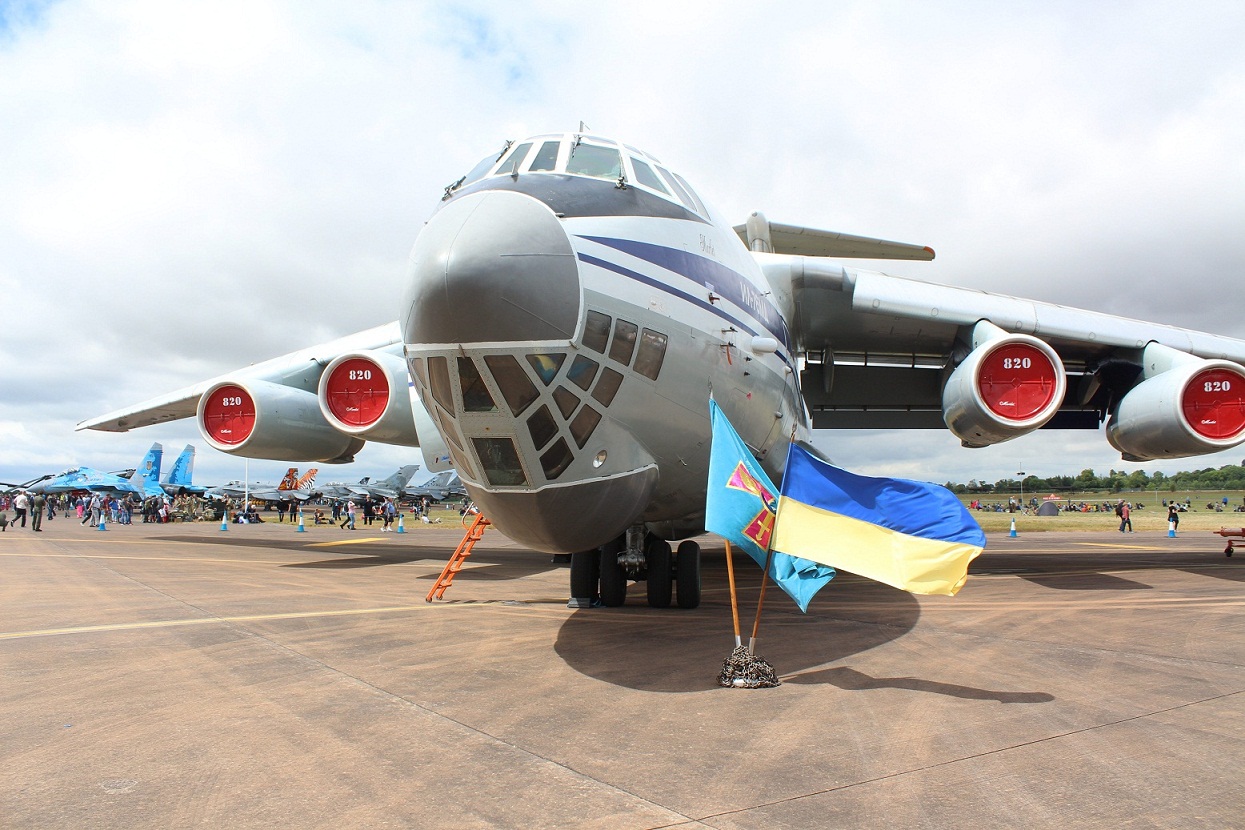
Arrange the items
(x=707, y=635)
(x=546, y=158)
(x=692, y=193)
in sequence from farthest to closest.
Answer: (x=707, y=635)
(x=692, y=193)
(x=546, y=158)

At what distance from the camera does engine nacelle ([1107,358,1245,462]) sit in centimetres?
977

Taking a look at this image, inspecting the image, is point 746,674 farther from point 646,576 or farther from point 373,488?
point 373,488

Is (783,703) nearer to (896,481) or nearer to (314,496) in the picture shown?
(896,481)

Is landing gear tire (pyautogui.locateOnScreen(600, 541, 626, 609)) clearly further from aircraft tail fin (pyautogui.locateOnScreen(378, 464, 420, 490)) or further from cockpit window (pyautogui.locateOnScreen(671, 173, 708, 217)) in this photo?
aircraft tail fin (pyautogui.locateOnScreen(378, 464, 420, 490))

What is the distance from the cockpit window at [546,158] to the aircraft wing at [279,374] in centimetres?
606

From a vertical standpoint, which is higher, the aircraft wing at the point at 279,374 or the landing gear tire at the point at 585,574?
the aircraft wing at the point at 279,374

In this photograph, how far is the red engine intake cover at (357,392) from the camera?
10.1 metres

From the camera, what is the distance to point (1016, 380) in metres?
9.36

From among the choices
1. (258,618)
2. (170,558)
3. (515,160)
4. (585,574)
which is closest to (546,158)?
(515,160)

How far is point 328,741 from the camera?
380cm

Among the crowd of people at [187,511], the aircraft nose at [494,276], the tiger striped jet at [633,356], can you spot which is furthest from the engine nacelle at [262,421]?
the crowd of people at [187,511]

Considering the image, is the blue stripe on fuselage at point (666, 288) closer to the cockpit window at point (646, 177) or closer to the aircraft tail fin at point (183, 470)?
the cockpit window at point (646, 177)

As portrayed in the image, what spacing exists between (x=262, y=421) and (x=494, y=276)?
30.9ft

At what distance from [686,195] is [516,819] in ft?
15.9
